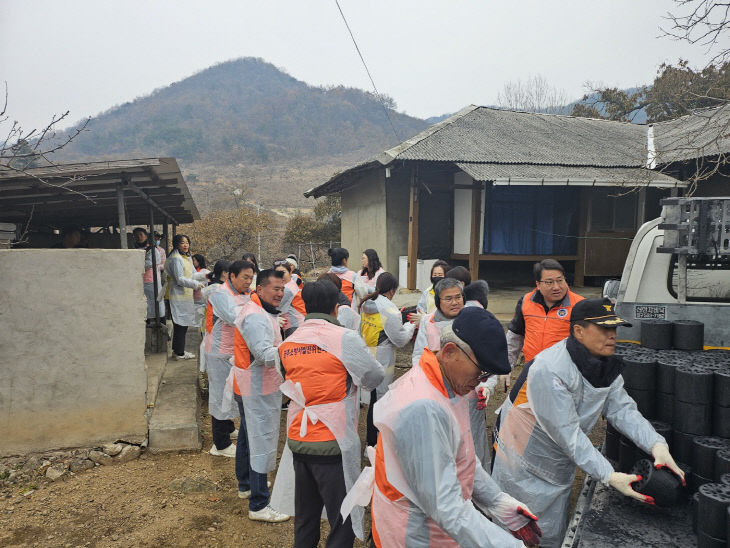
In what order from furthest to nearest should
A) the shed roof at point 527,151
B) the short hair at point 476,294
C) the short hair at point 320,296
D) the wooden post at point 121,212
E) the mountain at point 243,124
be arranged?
the mountain at point 243,124, the shed roof at point 527,151, the wooden post at point 121,212, the short hair at point 476,294, the short hair at point 320,296

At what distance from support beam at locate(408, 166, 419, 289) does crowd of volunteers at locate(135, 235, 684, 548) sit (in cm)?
618

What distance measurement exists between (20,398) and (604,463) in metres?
4.93

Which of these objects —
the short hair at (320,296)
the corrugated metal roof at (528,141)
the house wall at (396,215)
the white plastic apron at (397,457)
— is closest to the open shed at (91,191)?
the short hair at (320,296)

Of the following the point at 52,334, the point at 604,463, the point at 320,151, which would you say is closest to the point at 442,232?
the point at 52,334

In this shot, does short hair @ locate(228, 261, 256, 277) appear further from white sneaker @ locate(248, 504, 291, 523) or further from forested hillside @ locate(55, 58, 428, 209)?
forested hillside @ locate(55, 58, 428, 209)

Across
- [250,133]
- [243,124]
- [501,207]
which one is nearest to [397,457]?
[501,207]

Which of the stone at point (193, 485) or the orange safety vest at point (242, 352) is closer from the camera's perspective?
the orange safety vest at point (242, 352)

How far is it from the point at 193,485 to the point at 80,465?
1.19 metres

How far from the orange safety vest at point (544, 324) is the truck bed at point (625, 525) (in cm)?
134

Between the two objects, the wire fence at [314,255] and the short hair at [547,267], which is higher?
the short hair at [547,267]

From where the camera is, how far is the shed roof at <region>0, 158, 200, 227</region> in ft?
16.5

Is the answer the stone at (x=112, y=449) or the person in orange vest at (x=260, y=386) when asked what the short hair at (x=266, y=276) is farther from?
the stone at (x=112, y=449)

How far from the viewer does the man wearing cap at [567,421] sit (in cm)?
236

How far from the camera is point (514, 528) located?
1902 mm
